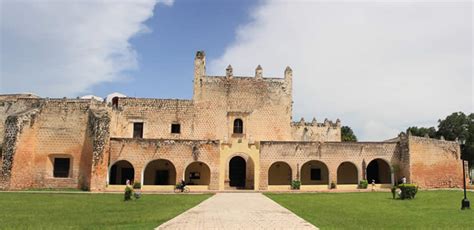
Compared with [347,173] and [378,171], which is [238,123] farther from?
[378,171]

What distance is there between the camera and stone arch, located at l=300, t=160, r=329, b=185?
3173 cm

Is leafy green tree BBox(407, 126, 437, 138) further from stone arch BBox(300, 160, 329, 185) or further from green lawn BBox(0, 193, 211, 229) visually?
green lawn BBox(0, 193, 211, 229)

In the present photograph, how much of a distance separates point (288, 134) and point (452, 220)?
22215 mm

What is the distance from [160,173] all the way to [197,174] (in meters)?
2.81

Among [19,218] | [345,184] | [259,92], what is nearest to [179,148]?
[259,92]

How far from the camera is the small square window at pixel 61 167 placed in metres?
29.0

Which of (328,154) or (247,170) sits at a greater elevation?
(328,154)

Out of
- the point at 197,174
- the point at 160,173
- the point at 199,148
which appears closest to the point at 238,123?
the point at 197,174

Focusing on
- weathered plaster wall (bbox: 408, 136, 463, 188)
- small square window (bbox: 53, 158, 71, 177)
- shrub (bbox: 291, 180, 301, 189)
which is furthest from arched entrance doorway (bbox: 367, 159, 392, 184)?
small square window (bbox: 53, 158, 71, 177)

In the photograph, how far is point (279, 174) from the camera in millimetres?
31656

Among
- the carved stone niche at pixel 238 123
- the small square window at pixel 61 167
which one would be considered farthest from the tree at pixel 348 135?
the small square window at pixel 61 167

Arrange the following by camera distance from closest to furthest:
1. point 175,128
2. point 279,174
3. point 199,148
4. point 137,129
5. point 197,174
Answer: point 199,148 < point 197,174 < point 279,174 < point 137,129 < point 175,128

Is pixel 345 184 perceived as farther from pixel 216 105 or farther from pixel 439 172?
pixel 216 105

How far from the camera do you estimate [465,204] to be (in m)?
15.5
